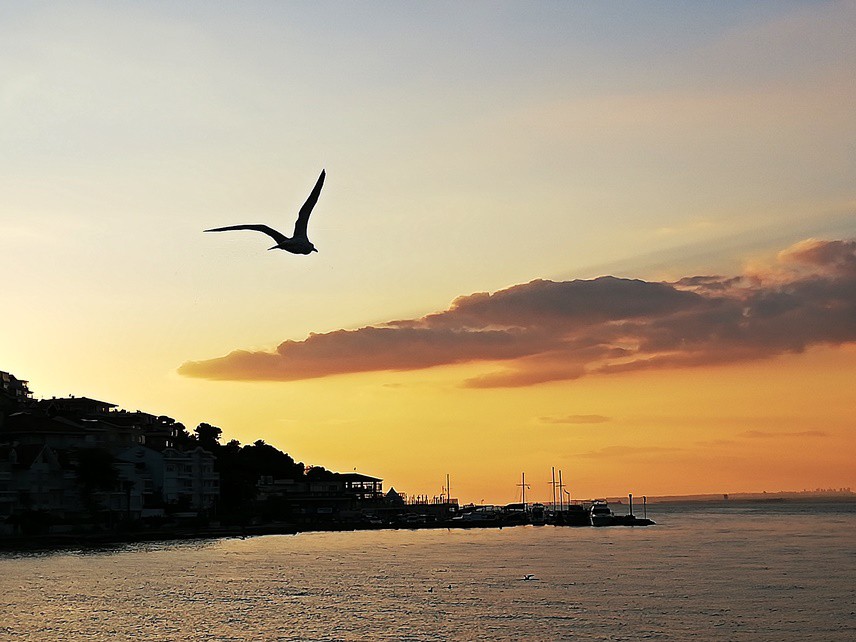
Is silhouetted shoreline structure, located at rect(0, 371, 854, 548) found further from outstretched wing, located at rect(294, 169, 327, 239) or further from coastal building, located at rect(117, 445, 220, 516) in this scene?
outstretched wing, located at rect(294, 169, 327, 239)

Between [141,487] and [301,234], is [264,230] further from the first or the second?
[141,487]

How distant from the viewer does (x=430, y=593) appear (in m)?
65.9

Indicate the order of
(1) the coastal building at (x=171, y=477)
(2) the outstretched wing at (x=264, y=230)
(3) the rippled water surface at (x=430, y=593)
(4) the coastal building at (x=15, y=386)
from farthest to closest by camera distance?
1. (4) the coastal building at (x=15, y=386)
2. (1) the coastal building at (x=171, y=477)
3. (3) the rippled water surface at (x=430, y=593)
4. (2) the outstretched wing at (x=264, y=230)

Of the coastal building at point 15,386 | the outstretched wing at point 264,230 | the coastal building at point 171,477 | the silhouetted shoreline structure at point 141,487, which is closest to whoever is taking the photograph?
the outstretched wing at point 264,230

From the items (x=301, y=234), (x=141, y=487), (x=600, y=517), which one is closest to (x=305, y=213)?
(x=301, y=234)

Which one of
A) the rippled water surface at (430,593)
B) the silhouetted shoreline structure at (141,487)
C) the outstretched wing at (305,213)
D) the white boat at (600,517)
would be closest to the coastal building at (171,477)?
the silhouetted shoreline structure at (141,487)

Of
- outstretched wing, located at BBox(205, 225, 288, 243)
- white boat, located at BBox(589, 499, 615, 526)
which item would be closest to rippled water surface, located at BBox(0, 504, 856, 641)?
outstretched wing, located at BBox(205, 225, 288, 243)

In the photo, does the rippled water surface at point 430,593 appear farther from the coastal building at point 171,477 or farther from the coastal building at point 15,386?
the coastal building at point 15,386

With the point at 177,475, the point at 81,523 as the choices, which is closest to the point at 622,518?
the point at 177,475

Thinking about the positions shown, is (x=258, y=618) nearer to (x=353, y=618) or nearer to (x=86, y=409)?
(x=353, y=618)

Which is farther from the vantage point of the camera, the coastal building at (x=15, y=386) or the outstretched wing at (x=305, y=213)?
the coastal building at (x=15, y=386)

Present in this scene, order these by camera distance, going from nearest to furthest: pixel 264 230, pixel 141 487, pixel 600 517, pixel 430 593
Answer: pixel 264 230 < pixel 430 593 < pixel 141 487 < pixel 600 517

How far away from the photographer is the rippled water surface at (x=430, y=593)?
50.7 metres

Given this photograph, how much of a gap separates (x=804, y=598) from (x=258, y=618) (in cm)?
3107
